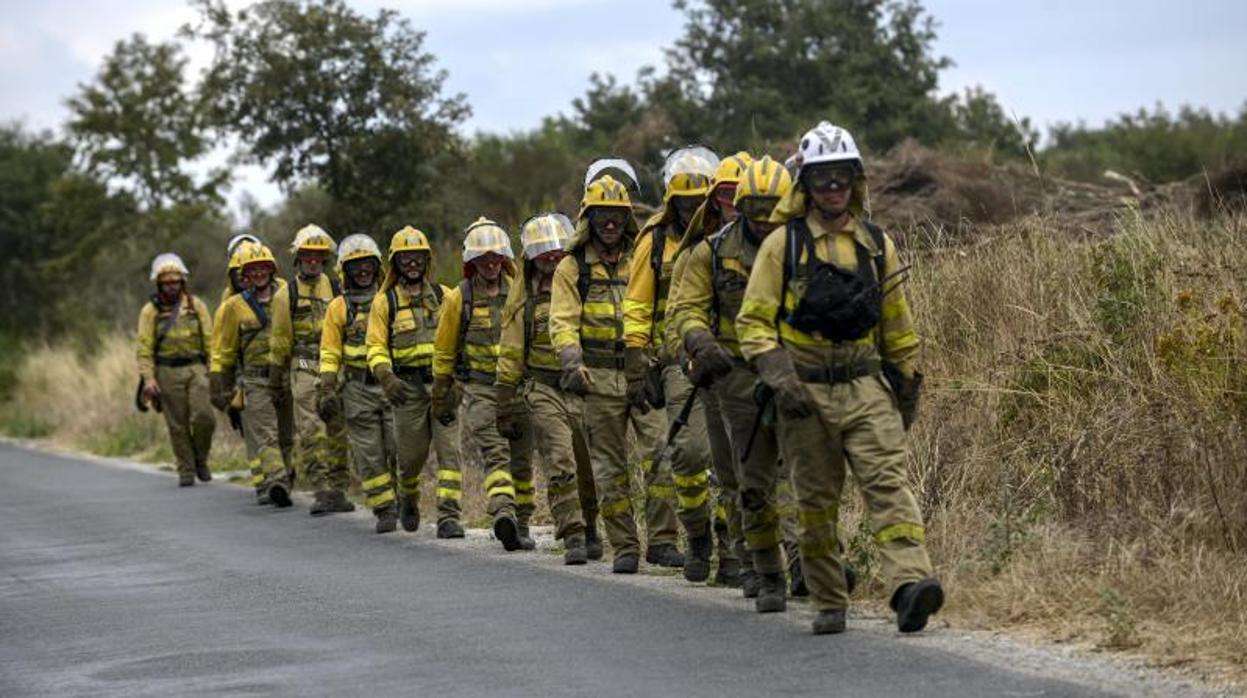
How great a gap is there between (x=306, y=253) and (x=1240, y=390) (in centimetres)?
978

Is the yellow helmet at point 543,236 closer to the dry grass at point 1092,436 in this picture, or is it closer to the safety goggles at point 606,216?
the safety goggles at point 606,216

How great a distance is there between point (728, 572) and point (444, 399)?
415cm

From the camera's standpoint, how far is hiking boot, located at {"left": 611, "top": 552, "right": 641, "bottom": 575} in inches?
533

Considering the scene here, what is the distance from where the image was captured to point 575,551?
46.6 ft

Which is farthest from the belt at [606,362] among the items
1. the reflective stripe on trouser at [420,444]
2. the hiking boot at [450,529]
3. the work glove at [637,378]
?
the reflective stripe on trouser at [420,444]

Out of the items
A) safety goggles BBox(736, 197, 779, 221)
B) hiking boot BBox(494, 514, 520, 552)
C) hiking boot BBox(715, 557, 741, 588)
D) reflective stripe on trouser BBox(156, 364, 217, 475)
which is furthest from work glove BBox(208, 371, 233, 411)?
safety goggles BBox(736, 197, 779, 221)

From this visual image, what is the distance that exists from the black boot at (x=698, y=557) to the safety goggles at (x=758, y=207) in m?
2.16

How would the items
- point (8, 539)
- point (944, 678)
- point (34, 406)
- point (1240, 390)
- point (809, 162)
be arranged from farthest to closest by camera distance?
Answer: point (34, 406)
point (8, 539)
point (1240, 390)
point (809, 162)
point (944, 678)

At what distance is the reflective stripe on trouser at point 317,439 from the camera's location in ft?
62.7

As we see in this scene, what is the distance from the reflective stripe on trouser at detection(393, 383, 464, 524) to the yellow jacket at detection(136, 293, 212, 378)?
24.1 feet

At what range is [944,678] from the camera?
29.7ft

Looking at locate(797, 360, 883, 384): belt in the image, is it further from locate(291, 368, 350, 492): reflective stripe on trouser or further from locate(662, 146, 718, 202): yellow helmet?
locate(291, 368, 350, 492): reflective stripe on trouser

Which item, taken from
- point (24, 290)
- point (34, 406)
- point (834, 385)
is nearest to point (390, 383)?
point (834, 385)

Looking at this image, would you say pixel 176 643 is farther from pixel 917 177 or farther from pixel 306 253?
pixel 917 177
